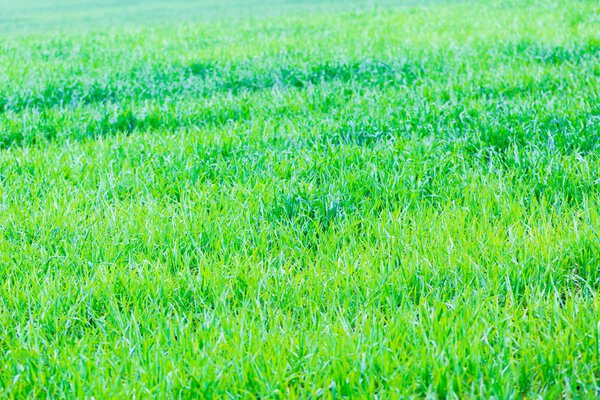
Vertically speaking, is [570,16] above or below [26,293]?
above

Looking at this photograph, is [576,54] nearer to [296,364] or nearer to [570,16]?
[570,16]

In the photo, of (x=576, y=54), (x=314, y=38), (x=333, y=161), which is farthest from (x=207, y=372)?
(x=314, y=38)

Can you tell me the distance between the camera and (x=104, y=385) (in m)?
1.77

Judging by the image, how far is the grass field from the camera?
1838 millimetres

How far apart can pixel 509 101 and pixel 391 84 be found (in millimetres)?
1491

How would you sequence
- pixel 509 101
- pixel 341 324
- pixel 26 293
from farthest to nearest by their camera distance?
pixel 509 101 → pixel 26 293 → pixel 341 324

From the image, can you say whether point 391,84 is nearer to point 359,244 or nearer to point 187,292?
point 359,244

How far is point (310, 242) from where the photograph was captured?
2787 mm

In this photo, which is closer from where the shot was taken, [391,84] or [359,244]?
[359,244]

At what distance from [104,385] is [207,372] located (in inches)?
12.3

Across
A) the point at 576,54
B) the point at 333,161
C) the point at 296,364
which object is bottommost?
the point at 296,364

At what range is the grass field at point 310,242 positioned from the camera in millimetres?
1838

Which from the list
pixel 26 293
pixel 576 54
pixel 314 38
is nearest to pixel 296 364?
pixel 26 293

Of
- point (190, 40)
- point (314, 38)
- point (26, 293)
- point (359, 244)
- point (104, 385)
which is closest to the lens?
point (104, 385)
